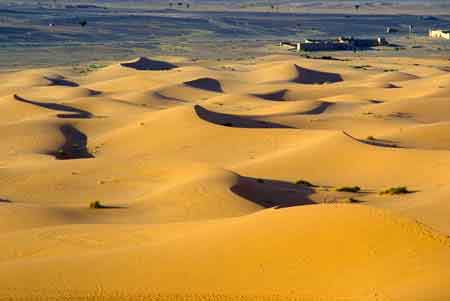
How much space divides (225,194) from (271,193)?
5.38ft

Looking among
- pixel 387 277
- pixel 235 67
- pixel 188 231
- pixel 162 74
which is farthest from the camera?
pixel 235 67

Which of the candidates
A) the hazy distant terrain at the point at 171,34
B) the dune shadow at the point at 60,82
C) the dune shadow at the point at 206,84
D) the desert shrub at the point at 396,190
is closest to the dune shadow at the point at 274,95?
the dune shadow at the point at 206,84

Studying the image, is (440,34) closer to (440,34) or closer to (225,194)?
(440,34)

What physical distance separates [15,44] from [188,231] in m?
81.0

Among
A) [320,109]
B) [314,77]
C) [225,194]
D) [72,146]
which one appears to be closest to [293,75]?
[314,77]

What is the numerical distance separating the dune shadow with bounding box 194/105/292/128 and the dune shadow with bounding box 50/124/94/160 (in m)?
5.42

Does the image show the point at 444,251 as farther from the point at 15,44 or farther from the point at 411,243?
the point at 15,44

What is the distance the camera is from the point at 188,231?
1709 centimetres

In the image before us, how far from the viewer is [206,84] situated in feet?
202

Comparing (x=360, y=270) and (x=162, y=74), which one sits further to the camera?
(x=162, y=74)

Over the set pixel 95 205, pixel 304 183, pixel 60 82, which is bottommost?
pixel 60 82

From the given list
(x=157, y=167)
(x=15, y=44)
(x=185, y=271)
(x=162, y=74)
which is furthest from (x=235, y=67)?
(x=185, y=271)

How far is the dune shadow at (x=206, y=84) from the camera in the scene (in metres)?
60.8

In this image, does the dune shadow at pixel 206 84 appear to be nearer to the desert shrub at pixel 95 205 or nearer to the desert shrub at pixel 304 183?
the desert shrub at pixel 304 183
